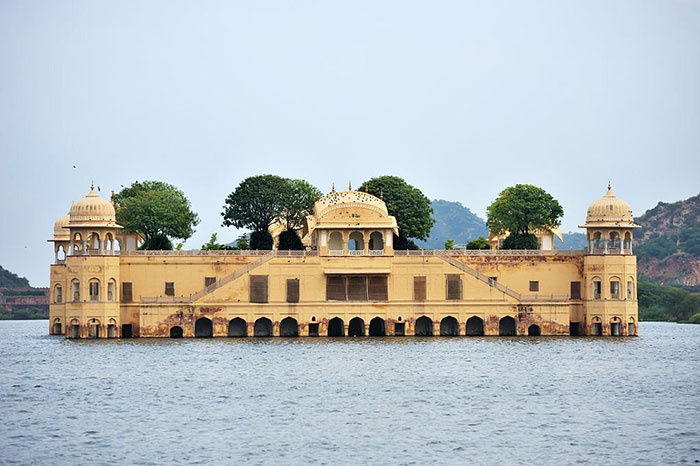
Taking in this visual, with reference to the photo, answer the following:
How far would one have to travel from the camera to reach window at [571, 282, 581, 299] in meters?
82.8

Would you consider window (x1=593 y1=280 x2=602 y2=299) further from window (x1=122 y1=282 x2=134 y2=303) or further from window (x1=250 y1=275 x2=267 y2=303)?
window (x1=122 y1=282 x2=134 y2=303)

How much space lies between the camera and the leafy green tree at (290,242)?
304 feet

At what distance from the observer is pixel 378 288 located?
267 ft

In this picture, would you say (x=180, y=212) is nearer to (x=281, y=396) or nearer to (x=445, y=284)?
(x=445, y=284)

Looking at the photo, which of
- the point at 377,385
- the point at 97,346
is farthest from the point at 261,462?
the point at 97,346

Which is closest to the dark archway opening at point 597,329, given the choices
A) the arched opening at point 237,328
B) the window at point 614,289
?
the window at point 614,289

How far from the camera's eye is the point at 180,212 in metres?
95.2

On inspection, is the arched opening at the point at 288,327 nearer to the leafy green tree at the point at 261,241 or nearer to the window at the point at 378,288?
the window at the point at 378,288

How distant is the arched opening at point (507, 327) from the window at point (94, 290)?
82.9 ft

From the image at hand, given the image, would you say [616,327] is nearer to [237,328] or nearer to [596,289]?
[596,289]

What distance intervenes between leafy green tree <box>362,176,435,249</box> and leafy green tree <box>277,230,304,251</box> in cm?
642

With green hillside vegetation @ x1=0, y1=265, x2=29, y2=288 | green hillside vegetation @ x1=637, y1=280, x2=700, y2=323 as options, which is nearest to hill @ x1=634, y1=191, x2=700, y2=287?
green hillside vegetation @ x1=637, y1=280, x2=700, y2=323

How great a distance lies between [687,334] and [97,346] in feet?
156

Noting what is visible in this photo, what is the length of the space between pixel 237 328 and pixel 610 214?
2464 cm
